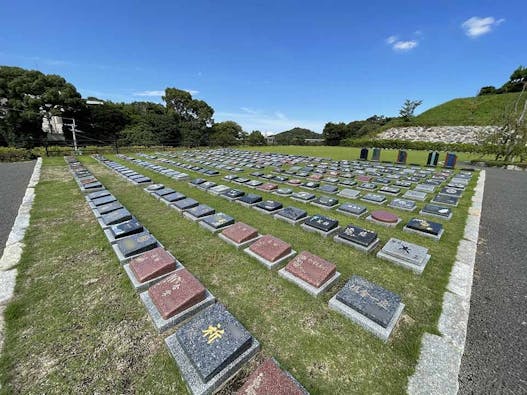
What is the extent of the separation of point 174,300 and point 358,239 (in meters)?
3.33

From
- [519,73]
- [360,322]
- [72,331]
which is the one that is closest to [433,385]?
[360,322]

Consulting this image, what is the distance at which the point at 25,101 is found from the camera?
2264cm

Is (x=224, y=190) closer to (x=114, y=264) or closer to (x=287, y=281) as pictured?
(x=114, y=264)

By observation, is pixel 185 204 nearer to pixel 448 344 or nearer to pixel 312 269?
pixel 312 269

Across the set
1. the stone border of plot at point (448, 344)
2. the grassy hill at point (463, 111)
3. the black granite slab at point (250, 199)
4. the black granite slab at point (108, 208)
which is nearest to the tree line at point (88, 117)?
the black granite slab at point (108, 208)

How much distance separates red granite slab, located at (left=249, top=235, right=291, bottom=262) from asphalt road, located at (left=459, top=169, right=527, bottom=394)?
7.70 feet

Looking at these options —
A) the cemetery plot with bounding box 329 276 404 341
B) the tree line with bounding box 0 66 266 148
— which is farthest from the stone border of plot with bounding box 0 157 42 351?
the tree line with bounding box 0 66 266 148

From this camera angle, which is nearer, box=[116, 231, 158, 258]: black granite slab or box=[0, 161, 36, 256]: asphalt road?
box=[116, 231, 158, 258]: black granite slab

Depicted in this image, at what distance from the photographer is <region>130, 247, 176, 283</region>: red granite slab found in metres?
3.06

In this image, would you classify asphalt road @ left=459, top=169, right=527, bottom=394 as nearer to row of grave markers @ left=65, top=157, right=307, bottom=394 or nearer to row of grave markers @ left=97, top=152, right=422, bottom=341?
row of grave markers @ left=97, top=152, right=422, bottom=341

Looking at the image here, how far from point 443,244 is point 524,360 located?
2558 millimetres

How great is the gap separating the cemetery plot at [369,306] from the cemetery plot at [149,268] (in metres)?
2.33

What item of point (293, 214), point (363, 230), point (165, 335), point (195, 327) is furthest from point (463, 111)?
point (165, 335)

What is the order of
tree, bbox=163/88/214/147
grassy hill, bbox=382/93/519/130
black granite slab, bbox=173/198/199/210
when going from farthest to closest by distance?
tree, bbox=163/88/214/147, grassy hill, bbox=382/93/519/130, black granite slab, bbox=173/198/199/210
